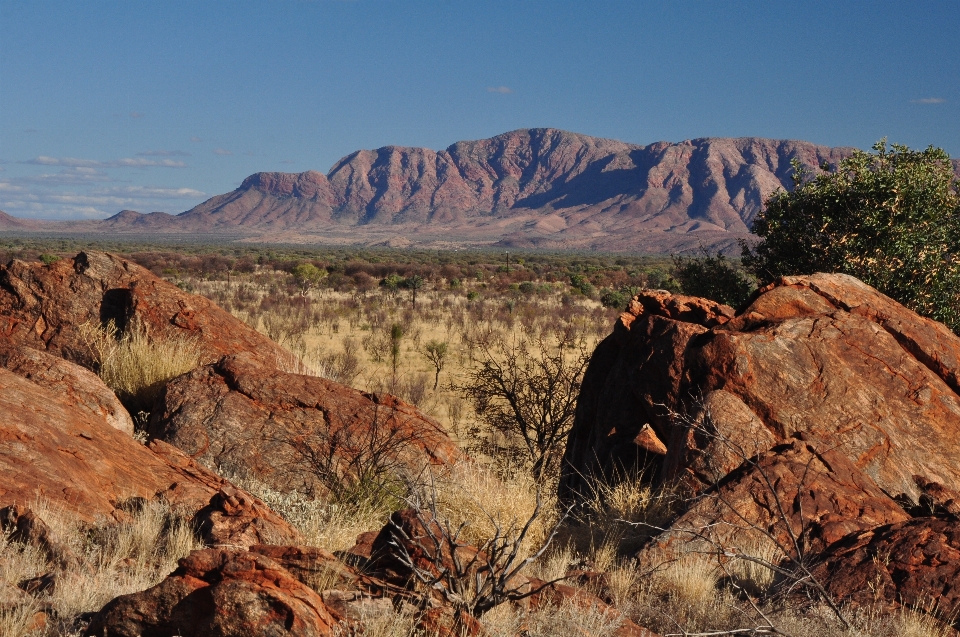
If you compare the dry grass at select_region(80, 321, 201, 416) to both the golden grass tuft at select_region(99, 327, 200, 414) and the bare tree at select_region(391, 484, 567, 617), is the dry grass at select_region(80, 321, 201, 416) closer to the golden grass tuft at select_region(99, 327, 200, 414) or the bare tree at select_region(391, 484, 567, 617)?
the golden grass tuft at select_region(99, 327, 200, 414)

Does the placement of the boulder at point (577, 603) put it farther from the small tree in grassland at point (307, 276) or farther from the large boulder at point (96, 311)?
the small tree in grassland at point (307, 276)

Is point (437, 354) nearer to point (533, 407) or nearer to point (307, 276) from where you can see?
point (533, 407)

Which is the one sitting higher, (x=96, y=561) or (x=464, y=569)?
(x=464, y=569)

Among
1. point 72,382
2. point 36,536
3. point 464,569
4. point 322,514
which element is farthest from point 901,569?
point 72,382

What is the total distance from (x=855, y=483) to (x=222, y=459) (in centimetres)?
530

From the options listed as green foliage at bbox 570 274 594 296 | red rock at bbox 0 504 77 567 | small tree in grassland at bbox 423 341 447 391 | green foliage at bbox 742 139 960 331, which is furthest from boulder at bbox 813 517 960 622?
green foliage at bbox 570 274 594 296

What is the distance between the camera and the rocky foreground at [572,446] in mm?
4285

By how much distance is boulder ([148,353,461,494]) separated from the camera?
26.8ft

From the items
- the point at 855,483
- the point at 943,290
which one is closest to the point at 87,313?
the point at 855,483

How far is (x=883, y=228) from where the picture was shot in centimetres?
1321

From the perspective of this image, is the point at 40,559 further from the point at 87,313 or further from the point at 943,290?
the point at 943,290

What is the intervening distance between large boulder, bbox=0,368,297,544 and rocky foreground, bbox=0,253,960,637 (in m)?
0.02

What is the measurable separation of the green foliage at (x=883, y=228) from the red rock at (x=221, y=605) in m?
11.3

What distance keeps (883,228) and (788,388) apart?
20.1ft
